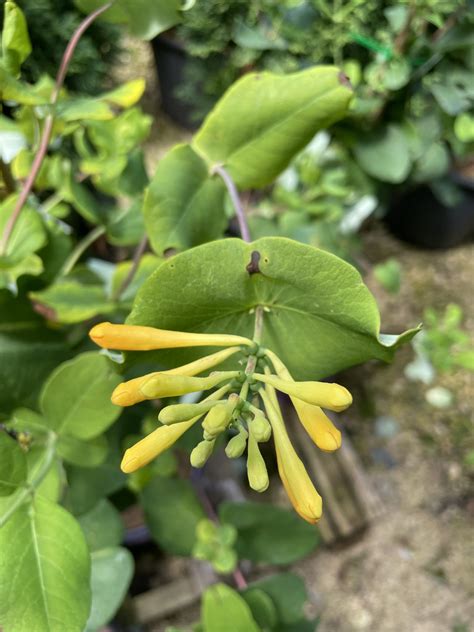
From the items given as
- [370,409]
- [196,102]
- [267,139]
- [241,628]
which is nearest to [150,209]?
[267,139]

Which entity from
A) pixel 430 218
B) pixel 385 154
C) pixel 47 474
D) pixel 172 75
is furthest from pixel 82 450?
pixel 172 75

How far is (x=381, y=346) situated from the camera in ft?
0.96

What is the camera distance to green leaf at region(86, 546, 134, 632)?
0.44 metres

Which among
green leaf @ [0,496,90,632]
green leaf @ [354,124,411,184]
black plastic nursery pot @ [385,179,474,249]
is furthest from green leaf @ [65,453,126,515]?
black plastic nursery pot @ [385,179,474,249]

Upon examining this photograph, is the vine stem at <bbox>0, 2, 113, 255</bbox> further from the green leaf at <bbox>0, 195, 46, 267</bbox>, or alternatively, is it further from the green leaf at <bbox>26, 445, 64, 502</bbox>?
the green leaf at <bbox>26, 445, 64, 502</bbox>

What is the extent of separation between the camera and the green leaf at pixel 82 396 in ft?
1.32

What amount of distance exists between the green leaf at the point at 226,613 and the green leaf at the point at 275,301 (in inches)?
11.6

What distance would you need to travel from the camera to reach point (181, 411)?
0.87 ft

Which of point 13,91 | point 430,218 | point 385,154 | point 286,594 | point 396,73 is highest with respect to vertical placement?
point 13,91

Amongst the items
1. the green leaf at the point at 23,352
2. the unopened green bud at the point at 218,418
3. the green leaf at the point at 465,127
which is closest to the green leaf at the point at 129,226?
the green leaf at the point at 23,352

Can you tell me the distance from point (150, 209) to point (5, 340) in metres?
0.21

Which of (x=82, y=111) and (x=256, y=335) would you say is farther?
(x=82, y=111)

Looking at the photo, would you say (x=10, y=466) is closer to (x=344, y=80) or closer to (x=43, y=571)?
(x=43, y=571)

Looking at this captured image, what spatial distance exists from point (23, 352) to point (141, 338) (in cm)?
27
